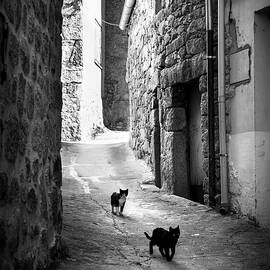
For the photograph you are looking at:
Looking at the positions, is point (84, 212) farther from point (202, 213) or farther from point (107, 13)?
point (107, 13)

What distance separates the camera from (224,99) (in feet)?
18.4

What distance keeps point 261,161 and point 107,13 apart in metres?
19.2

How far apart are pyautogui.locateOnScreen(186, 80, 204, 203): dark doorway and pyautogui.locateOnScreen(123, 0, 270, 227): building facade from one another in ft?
0.05

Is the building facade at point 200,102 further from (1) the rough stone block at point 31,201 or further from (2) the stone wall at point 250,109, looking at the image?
(1) the rough stone block at point 31,201

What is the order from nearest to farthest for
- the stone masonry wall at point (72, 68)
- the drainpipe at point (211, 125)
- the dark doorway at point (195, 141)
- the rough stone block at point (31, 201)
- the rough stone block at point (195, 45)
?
the rough stone block at point (31, 201)
the drainpipe at point (211, 125)
the rough stone block at point (195, 45)
the dark doorway at point (195, 141)
the stone masonry wall at point (72, 68)

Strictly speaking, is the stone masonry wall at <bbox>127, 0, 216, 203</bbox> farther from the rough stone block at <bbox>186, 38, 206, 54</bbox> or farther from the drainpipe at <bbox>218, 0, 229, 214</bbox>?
the drainpipe at <bbox>218, 0, 229, 214</bbox>

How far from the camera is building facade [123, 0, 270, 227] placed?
5078 millimetres

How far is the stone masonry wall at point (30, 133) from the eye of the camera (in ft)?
7.32

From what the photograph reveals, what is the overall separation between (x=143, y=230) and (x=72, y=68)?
10.7 m

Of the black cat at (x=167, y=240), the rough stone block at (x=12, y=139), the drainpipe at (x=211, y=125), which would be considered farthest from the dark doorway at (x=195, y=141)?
the rough stone block at (x=12, y=139)

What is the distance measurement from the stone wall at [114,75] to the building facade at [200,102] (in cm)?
1140

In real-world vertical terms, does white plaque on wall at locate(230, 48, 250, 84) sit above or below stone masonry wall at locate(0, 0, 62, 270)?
above

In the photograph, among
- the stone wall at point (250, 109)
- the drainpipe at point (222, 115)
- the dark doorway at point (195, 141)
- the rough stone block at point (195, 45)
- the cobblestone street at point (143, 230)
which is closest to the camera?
the cobblestone street at point (143, 230)

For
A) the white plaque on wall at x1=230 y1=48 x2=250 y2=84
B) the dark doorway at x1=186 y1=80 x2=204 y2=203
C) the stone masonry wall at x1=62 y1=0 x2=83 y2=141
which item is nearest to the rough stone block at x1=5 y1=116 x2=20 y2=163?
the white plaque on wall at x1=230 y1=48 x2=250 y2=84
